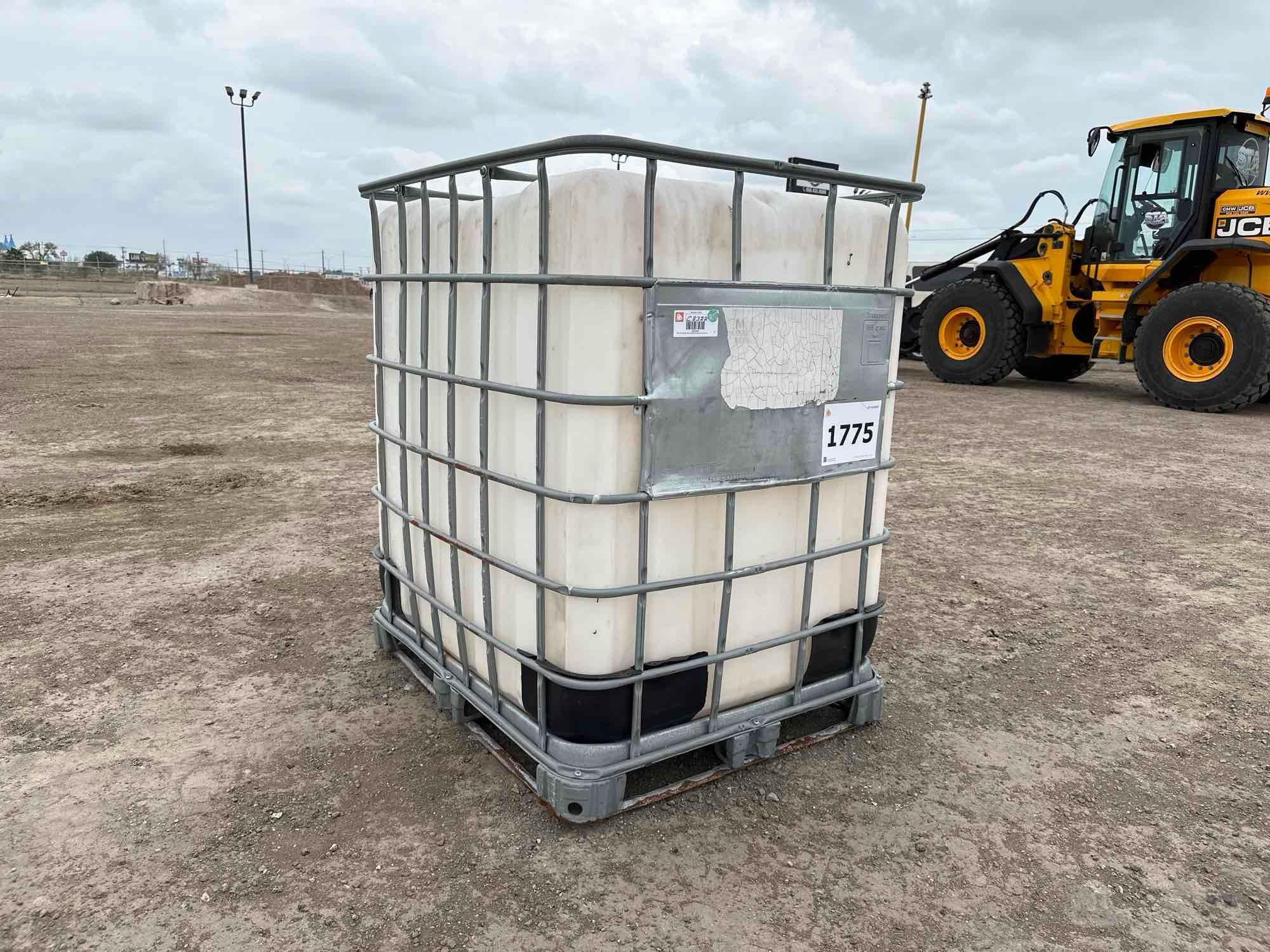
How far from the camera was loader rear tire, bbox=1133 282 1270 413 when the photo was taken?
29.6 ft

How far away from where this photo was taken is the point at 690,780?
2.40 m

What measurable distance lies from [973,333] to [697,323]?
439 inches

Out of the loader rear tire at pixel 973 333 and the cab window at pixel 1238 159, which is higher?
the cab window at pixel 1238 159

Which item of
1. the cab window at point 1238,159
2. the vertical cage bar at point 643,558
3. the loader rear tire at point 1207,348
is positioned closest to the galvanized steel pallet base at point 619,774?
the vertical cage bar at point 643,558

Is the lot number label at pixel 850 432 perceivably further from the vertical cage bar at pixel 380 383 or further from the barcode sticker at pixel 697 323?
the vertical cage bar at pixel 380 383

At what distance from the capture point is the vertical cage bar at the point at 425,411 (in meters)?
2.57

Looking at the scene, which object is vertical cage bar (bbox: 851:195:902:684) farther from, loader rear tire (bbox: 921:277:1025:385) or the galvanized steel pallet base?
loader rear tire (bbox: 921:277:1025:385)

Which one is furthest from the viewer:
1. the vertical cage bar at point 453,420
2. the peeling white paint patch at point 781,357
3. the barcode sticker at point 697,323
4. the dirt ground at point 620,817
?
the vertical cage bar at point 453,420

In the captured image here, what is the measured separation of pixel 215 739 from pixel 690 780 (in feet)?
4.83

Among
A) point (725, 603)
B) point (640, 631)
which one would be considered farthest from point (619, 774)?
point (725, 603)

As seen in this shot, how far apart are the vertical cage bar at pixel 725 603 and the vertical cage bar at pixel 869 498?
1.72 feet

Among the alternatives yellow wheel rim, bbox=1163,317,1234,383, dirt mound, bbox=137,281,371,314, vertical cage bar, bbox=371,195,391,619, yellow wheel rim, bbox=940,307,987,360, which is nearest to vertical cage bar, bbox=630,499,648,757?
vertical cage bar, bbox=371,195,391,619

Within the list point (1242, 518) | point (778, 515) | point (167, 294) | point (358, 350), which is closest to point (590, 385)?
point (778, 515)

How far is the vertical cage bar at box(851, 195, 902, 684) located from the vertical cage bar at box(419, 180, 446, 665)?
135 cm
